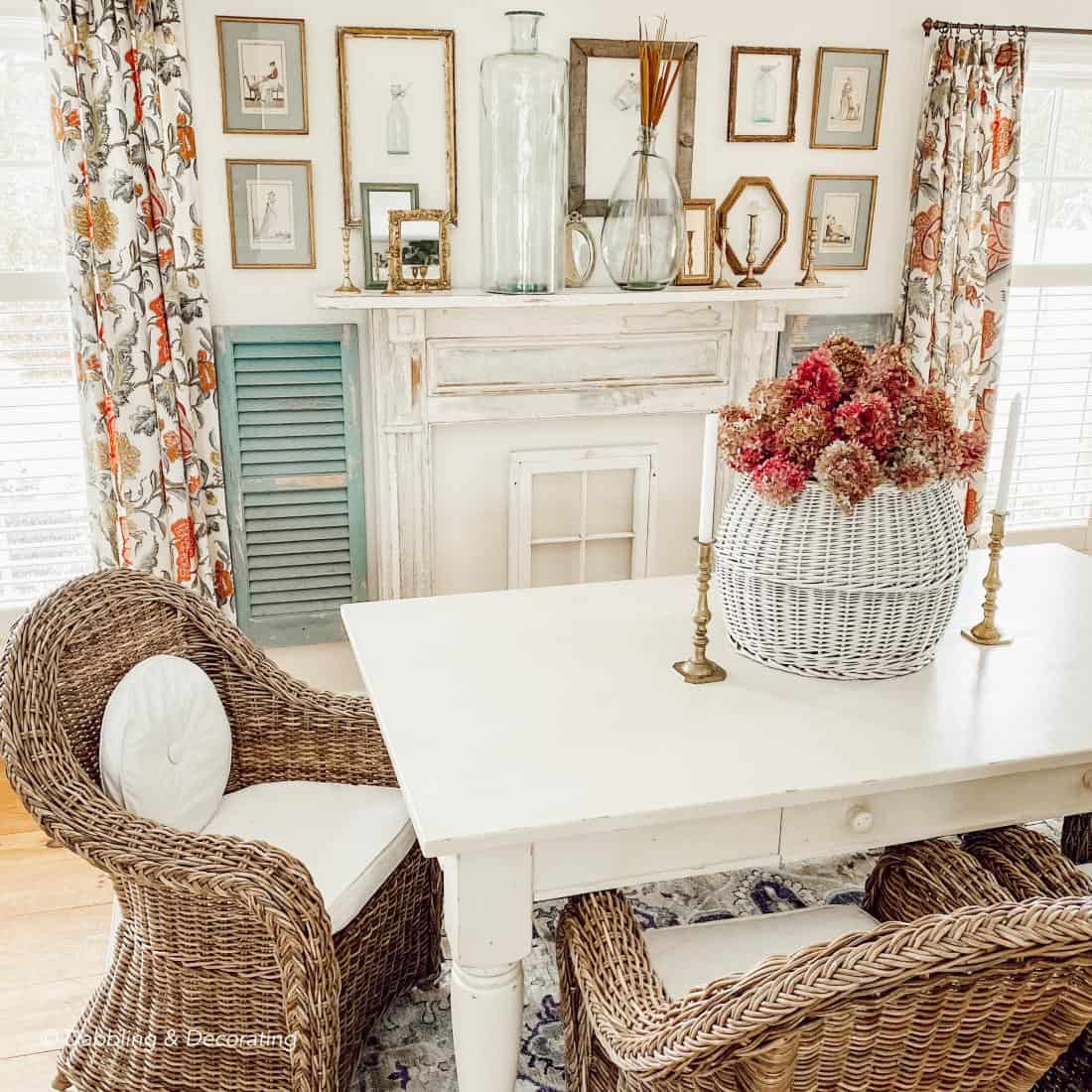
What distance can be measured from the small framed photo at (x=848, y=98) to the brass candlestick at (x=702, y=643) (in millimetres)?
2049

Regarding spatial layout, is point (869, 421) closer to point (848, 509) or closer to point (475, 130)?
point (848, 509)

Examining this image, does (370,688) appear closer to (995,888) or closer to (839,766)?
(839,766)

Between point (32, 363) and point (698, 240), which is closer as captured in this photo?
point (32, 363)

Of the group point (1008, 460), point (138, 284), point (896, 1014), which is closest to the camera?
point (896, 1014)

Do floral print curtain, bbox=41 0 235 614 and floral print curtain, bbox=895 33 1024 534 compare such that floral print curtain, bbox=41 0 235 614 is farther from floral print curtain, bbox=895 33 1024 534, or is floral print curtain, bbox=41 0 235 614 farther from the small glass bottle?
floral print curtain, bbox=895 33 1024 534

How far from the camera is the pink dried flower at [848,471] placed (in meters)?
1.60

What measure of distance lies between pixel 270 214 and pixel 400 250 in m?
0.35

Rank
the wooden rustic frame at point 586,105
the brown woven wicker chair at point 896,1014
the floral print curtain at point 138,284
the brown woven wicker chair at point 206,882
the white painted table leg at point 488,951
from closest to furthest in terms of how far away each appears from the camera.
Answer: the brown woven wicker chair at point 896,1014 < the white painted table leg at point 488,951 < the brown woven wicker chair at point 206,882 < the floral print curtain at point 138,284 < the wooden rustic frame at point 586,105

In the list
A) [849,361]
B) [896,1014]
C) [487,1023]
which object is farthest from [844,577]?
[487,1023]

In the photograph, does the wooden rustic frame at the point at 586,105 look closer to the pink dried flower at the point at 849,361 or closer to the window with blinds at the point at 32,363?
the window with blinds at the point at 32,363

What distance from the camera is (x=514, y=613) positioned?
2076mm

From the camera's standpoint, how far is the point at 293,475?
3113 millimetres

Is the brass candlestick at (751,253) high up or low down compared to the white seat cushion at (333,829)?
up

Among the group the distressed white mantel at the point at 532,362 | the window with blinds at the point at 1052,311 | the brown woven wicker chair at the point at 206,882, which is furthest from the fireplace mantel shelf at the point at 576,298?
the brown woven wicker chair at the point at 206,882
